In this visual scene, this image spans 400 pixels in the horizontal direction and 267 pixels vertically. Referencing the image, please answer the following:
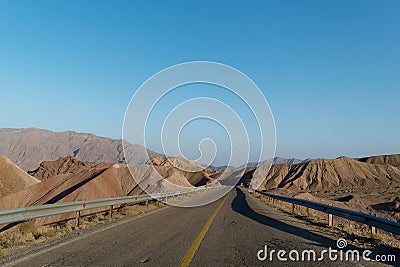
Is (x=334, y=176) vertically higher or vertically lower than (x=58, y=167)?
higher

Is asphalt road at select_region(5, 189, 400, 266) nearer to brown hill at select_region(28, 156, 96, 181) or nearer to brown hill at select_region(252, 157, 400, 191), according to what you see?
brown hill at select_region(28, 156, 96, 181)

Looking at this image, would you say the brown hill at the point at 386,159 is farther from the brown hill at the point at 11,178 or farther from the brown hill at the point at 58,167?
the brown hill at the point at 11,178

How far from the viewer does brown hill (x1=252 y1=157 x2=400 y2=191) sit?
111000mm

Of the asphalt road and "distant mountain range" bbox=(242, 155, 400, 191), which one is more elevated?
"distant mountain range" bbox=(242, 155, 400, 191)

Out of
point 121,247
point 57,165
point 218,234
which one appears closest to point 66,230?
point 121,247

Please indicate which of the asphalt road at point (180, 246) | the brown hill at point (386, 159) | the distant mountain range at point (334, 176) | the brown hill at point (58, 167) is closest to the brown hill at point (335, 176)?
the distant mountain range at point (334, 176)

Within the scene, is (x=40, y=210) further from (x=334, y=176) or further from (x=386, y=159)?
(x=386, y=159)

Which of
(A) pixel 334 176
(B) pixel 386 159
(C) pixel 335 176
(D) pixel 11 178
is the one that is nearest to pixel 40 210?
(D) pixel 11 178

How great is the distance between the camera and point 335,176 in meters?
118

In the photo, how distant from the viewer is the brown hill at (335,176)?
11100 centimetres

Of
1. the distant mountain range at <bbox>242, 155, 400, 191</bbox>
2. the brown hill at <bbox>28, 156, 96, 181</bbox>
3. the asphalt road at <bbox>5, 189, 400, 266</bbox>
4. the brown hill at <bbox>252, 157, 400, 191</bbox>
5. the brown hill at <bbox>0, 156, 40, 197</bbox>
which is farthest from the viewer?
the brown hill at <bbox>252, 157, 400, 191</bbox>

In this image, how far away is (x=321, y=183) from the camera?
113 metres

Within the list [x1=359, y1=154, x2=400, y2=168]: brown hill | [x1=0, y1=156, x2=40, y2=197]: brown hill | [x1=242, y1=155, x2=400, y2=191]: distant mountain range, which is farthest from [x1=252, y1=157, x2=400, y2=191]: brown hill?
[x1=0, y1=156, x2=40, y2=197]: brown hill

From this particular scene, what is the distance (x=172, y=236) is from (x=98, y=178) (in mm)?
23003
